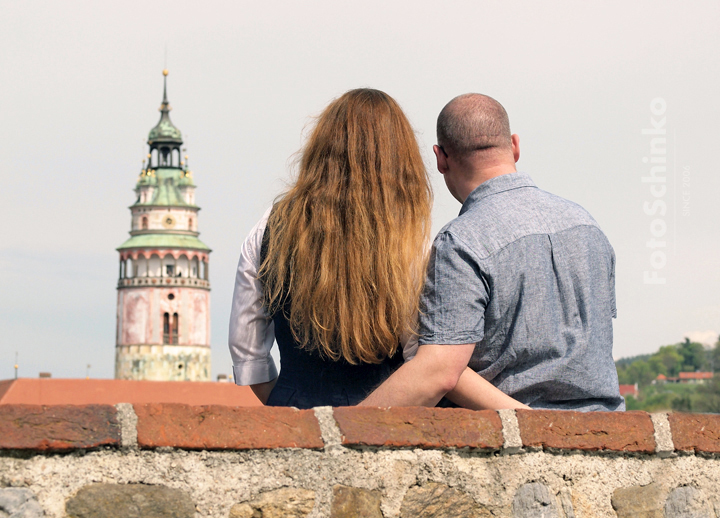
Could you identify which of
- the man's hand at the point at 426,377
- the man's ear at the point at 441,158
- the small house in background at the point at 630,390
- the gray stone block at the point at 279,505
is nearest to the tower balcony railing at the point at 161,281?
the small house in background at the point at 630,390

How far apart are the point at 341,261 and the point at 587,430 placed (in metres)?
0.81

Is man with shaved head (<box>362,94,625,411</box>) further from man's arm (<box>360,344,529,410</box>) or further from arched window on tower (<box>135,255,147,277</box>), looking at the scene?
arched window on tower (<box>135,255,147,277</box>)

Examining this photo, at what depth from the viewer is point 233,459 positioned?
258 cm

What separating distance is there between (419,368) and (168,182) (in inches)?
3048

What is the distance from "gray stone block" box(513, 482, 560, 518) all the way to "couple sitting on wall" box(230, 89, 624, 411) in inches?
8.9

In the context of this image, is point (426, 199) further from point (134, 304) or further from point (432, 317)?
point (134, 304)

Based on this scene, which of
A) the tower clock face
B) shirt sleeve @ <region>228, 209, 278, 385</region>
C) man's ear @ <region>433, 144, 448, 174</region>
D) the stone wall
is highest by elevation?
the tower clock face

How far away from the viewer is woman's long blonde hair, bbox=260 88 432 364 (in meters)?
2.83

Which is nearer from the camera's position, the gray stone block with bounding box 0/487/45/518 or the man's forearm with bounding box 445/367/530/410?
the gray stone block with bounding box 0/487/45/518

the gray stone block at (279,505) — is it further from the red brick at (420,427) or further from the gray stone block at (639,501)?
the gray stone block at (639,501)

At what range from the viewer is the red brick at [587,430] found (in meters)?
2.86

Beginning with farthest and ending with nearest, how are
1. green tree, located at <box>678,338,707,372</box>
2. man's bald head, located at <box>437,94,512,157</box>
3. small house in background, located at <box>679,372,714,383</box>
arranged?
green tree, located at <box>678,338,707,372</box> < small house in background, located at <box>679,372,714,383</box> < man's bald head, located at <box>437,94,512,157</box>

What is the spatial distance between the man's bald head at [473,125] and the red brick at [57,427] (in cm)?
123

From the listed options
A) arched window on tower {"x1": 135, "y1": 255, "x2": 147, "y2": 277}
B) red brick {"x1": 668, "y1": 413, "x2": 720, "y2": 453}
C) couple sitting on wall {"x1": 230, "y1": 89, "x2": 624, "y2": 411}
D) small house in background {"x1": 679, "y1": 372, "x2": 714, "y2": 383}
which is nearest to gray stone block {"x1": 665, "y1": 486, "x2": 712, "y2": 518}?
red brick {"x1": 668, "y1": 413, "x2": 720, "y2": 453}
